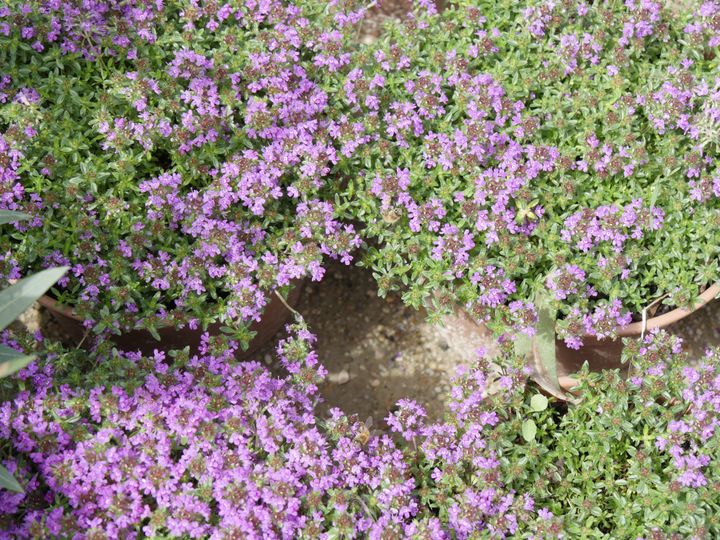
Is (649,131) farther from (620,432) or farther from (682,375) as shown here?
(620,432)

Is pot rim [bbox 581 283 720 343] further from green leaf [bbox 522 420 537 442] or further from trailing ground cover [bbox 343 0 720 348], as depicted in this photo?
green leaf [bbox 522 420 537 442]

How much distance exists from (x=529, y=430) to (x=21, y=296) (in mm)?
1874

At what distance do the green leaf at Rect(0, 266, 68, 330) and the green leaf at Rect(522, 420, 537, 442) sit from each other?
1.80 m

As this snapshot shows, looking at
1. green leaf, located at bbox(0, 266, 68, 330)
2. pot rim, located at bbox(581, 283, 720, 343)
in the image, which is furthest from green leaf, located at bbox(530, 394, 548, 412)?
green leaf, located at bbox(0, 266, 68, 330)

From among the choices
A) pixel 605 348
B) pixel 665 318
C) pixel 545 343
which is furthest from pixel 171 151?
pixel 665 318

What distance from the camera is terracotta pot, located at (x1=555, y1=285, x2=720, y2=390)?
3.56 metres

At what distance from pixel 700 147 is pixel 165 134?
214 cm

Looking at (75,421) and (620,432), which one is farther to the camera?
(620,432)

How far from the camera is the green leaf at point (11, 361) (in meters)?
2.15

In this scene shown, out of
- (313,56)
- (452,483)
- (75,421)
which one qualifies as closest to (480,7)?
(313,56)

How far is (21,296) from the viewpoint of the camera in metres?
2.37

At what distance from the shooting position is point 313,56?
375 centimetres

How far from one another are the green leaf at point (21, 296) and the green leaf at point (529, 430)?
1.80 m

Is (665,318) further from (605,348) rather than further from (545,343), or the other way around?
(545,343)
